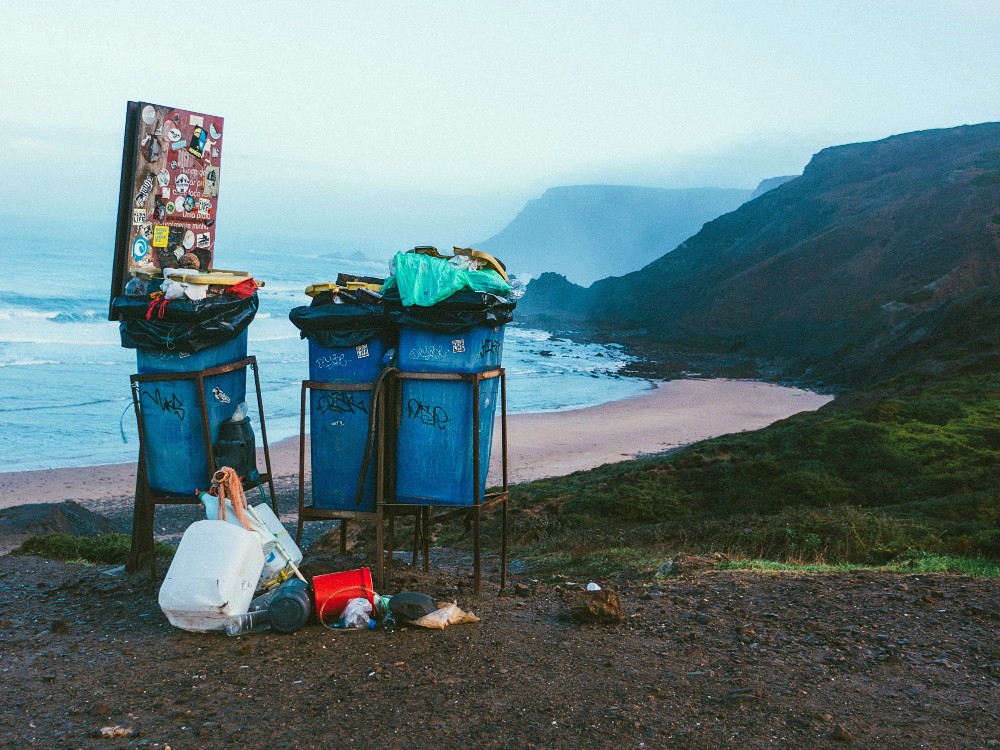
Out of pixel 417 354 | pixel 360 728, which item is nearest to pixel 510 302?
pixel 417 354

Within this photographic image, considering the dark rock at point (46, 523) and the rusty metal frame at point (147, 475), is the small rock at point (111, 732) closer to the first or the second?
the rusty metal frame at point (147, 475)

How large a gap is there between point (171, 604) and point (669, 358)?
44.0 m

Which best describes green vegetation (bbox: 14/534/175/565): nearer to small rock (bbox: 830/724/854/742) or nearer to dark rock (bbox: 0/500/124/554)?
dark rock (bbox: 0/500/124/554)

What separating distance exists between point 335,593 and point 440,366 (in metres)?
1.50

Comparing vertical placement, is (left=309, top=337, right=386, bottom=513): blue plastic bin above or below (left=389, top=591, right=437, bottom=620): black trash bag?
above

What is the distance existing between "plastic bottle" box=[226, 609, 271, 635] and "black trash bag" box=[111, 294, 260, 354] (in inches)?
69.0

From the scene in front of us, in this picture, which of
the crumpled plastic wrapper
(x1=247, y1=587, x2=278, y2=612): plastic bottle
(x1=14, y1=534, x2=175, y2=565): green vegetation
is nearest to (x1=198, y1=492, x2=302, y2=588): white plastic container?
(x1=247, y1=587, x2=278, y2=612): plastic bottle

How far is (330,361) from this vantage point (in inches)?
221

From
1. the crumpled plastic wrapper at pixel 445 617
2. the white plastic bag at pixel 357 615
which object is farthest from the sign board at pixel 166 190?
the crumpled plastic wrapper at pixel 445 617

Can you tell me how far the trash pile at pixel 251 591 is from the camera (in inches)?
184

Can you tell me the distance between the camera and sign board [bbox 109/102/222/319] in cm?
A: 603

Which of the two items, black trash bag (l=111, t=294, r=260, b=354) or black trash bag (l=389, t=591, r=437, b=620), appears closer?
black trash bag (l=389, t=591, r=437, b=620)

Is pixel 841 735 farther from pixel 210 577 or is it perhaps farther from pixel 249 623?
pixel 210 577

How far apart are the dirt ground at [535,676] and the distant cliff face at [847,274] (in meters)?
20.9
